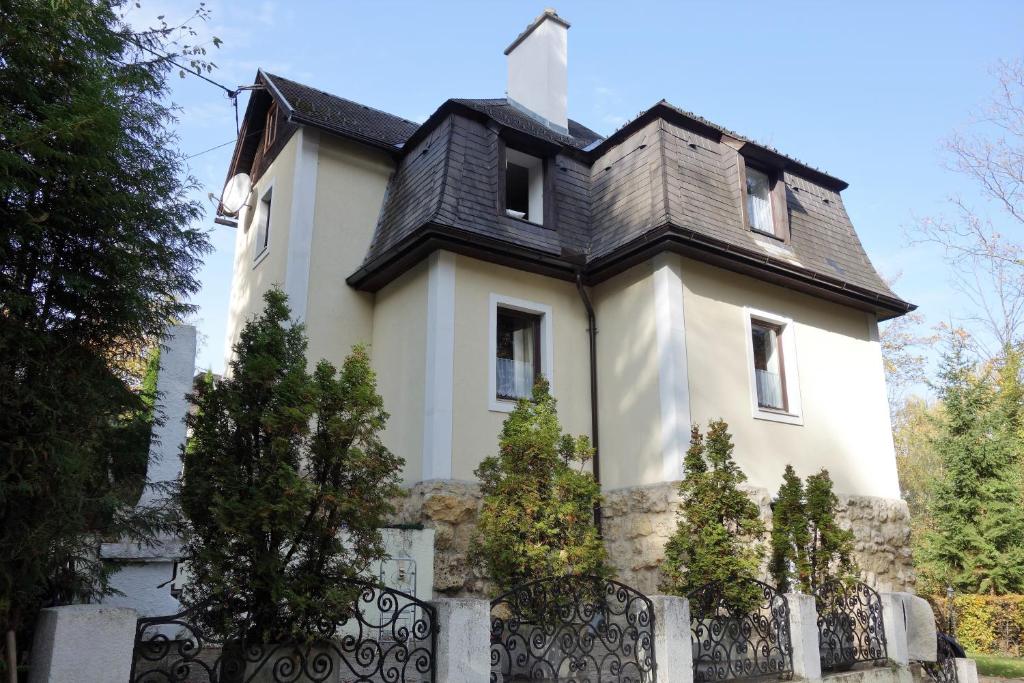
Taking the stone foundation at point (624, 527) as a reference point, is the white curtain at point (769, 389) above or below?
above

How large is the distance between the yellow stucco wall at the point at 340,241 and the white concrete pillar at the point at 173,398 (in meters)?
3.50

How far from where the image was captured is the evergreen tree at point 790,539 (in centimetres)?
912

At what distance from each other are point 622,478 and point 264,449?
637cm

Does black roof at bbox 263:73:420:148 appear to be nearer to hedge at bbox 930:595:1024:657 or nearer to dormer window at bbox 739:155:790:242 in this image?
dormer window at bbox 739:155:790:242

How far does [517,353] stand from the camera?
11609 millimetres

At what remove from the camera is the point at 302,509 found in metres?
5.48

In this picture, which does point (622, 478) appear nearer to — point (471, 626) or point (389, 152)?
point (471, 626)

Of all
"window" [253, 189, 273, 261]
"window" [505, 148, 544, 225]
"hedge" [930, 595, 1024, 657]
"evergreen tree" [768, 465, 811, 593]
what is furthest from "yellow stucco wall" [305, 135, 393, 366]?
"hedge" [930, 595, 1024, 657]

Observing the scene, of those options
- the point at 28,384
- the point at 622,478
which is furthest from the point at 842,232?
the point at 28,384

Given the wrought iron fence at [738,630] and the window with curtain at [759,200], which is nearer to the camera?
the wrought iron fence at [738,630]

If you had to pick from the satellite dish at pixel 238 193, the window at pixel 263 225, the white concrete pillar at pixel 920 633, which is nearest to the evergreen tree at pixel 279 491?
the white concrete pillar at pixel 920 633

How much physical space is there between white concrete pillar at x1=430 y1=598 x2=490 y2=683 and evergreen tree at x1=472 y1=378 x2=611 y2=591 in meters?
1.44

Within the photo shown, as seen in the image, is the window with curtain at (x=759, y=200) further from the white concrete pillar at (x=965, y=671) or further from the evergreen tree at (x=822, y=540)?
the white concrete pillar at (x=965, y=671)

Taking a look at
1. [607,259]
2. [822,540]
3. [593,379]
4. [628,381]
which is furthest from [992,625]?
[607,259]
